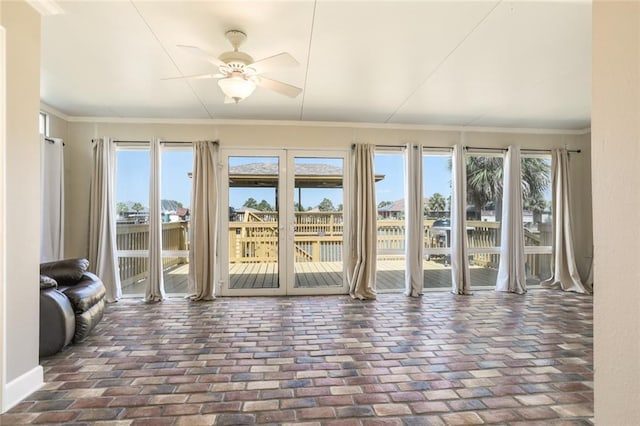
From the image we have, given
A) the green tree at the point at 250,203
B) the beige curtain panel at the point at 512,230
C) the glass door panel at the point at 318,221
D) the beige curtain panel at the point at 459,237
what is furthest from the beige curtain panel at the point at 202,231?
the beige curtain panel at the point at 512,230

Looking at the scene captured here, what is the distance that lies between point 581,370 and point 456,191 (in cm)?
284

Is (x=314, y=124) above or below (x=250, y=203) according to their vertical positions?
above

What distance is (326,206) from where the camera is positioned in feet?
16.4

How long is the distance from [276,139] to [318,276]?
208 centimetres

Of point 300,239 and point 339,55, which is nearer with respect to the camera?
point 339,55

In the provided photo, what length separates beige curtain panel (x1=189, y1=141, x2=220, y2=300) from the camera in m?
4.56

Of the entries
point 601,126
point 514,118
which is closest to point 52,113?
point 601,126

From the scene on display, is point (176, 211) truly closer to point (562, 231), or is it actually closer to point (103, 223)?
point (103, 223)

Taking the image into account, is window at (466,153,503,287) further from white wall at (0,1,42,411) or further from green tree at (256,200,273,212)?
white wall at (0,1,42,411)

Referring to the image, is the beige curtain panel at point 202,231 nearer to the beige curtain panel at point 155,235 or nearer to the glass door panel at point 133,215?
the beige curtain panel at point 155,235

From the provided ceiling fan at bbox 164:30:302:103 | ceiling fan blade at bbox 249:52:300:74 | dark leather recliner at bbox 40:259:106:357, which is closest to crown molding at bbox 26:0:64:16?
ceiling fan at bbox 164:30:302:103

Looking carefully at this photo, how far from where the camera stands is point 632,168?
0.67m

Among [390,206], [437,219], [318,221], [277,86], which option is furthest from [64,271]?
[437,219]

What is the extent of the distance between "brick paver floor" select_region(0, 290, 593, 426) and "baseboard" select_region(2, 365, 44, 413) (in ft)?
0.16
